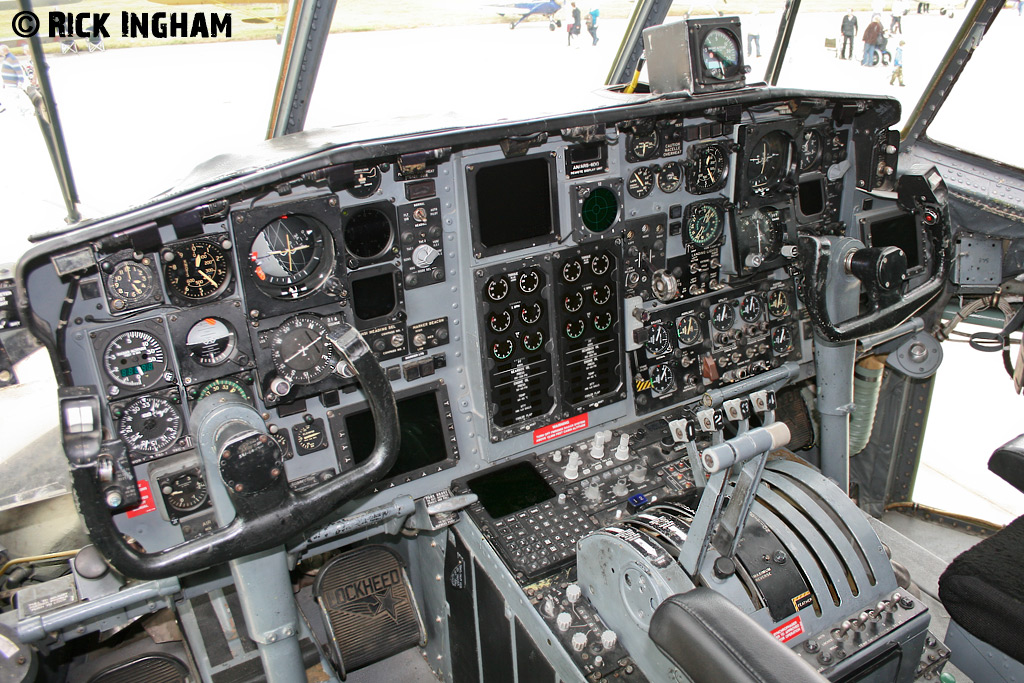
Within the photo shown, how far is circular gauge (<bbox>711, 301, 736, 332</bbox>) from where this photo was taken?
329cm

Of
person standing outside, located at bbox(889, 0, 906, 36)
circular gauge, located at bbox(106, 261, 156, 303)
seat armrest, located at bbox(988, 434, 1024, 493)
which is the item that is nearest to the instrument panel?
circular gauge, located at bbox(106, 261, 156, 303)

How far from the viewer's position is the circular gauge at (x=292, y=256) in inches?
92.6

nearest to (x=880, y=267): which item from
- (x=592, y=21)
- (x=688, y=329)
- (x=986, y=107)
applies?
(x=688, y=329)

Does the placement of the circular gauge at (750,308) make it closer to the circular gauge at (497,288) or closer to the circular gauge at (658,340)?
the circular gauge at (658,340)

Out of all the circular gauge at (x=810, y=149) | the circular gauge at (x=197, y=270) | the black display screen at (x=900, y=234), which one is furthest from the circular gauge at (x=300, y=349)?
the black display screen at (x=900, y=234)

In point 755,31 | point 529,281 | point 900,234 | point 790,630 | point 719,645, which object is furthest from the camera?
point 755,31

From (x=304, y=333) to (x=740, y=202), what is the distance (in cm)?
194

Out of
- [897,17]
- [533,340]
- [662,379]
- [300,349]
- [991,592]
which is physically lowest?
[991,592]

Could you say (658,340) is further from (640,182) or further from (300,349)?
(300,349)

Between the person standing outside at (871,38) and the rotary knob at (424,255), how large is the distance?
119 inches

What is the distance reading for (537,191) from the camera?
2756 mm

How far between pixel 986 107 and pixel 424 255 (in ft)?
10.2

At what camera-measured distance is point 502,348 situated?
2820 millimetres

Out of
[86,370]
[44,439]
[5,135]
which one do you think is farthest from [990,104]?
[44,439]
